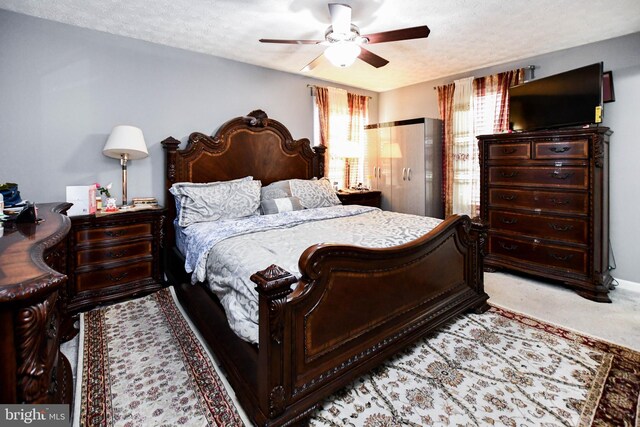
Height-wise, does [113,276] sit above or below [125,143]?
below

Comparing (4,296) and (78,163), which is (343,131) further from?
(4,296)

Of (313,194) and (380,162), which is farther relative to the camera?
(380,162)

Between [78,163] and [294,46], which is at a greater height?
[294,46]

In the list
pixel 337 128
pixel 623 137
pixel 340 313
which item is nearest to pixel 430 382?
pixel 340 313

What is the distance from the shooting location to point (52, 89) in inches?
114

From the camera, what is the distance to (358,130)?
5188 mm

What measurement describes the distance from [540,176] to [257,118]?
3.17 metres

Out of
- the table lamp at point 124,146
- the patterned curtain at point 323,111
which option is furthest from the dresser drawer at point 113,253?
the patterned curtain at point 323,111

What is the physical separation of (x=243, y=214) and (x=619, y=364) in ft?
9.99

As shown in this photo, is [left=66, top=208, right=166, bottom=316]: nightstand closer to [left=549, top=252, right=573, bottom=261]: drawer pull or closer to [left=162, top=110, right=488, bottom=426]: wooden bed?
[left=162, top=110, right=488, bottom=426]: wooden bed

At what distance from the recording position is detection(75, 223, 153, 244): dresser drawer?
282cm

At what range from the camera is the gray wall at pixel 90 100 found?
2.77 m

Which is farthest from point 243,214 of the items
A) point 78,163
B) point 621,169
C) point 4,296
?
point 621,169

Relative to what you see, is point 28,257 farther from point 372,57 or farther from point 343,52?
point 372,57
